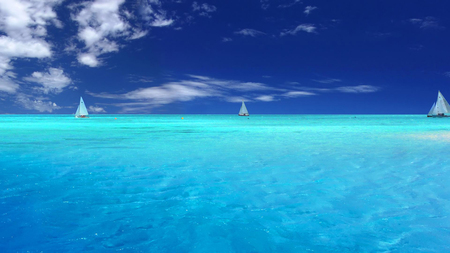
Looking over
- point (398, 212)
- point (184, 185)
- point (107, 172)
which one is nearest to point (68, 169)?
point (107, 172)

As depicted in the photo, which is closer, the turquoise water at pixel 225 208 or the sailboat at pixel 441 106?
the turquoise water at pixel 225 208

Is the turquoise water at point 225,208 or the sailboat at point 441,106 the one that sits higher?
the sailboat at point 441,106

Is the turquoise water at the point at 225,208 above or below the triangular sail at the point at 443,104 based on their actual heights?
below

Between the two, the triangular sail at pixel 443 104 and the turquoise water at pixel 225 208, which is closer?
the turquoise water at pixel 225 208

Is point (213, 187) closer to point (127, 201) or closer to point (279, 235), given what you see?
point (127, 201)

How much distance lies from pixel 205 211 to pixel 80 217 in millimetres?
3130

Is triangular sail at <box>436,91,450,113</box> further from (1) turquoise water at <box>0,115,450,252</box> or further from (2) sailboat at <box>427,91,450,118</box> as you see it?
(1) turquoise water at <box>0,115,450,252</box>

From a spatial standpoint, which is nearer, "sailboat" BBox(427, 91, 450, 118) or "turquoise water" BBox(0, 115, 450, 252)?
"turquoise water" BBox(0, 115, 450, 252)

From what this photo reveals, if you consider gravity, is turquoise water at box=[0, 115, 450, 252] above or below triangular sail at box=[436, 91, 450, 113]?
below

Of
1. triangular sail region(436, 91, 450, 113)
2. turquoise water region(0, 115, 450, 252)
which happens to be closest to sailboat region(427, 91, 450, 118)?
triangular sail region(436, 91, 450, 113)

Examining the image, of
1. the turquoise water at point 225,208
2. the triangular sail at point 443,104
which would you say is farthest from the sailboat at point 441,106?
the turquoise water at point 225,208

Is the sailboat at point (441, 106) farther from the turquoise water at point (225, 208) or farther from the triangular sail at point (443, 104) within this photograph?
the turquoise water at point (225, 208)

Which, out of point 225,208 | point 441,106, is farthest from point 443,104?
point 225,208

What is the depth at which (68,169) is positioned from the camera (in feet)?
45.2
